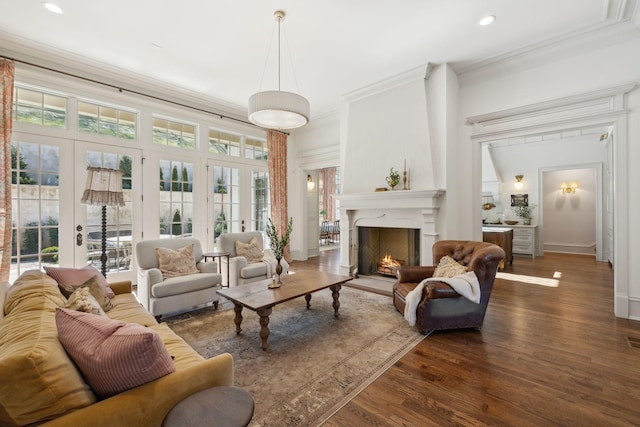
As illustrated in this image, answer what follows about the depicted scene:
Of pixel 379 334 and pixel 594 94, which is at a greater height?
pixel 594 94

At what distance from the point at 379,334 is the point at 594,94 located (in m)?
3.87

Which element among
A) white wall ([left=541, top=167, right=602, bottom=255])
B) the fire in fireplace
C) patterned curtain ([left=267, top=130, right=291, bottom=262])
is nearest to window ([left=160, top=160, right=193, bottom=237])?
patterned curtain ([left=267, top=130, right=291, bottom=262])

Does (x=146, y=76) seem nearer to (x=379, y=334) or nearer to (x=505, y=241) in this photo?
(x=379, y=334)

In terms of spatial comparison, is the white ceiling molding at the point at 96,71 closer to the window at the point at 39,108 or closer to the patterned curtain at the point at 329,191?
the window at the point at 39,108

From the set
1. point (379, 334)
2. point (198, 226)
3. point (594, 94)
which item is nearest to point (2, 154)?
point (198, 226)

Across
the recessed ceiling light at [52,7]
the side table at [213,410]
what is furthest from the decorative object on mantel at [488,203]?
the recessed ceiling light at [52,7]

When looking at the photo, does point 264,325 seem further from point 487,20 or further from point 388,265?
point 487,20

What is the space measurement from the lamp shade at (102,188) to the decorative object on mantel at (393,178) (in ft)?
12.5

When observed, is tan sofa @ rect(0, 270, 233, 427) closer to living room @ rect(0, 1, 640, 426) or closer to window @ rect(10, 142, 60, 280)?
window @ rect(10, 142, 60, 280)

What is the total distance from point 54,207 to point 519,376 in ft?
19.1

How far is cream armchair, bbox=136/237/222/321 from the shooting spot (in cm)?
333

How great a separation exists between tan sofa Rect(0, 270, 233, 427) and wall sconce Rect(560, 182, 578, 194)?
9.99 m

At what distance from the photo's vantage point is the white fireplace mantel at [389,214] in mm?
4328

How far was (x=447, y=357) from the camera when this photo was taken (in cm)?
253
